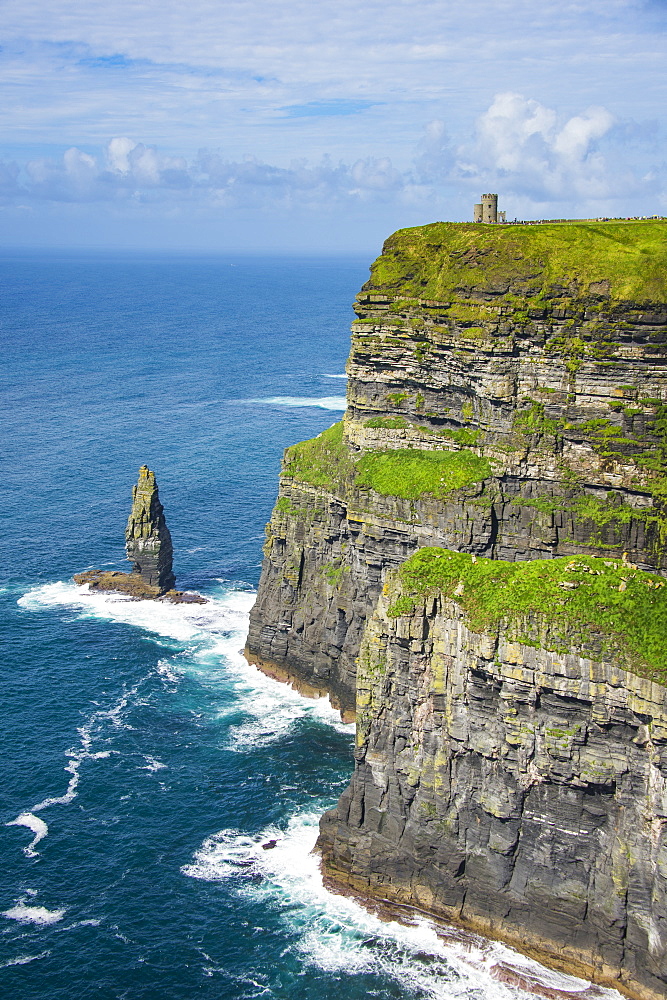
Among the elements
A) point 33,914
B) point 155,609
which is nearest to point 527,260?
point 155,609

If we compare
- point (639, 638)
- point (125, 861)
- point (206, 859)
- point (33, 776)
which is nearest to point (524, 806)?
point (639, 638)

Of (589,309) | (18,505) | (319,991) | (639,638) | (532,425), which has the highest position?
(589,309)

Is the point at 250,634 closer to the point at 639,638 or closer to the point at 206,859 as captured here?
the point at 206,859

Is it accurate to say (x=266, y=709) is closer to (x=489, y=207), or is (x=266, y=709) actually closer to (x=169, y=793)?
(x=169, y=793)

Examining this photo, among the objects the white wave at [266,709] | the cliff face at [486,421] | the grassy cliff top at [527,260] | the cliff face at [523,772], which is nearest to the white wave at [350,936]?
the cliff face at [523,772]

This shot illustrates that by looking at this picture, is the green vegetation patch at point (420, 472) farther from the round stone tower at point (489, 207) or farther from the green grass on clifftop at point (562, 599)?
the round stone tower at point (489, 207)

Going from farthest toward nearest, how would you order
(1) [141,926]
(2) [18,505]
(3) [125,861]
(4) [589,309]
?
(2) [18,505]
(4) [589,309]
(3) [125,861]
(1) [141,926]

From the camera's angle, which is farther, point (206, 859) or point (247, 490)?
point (247, 490)
